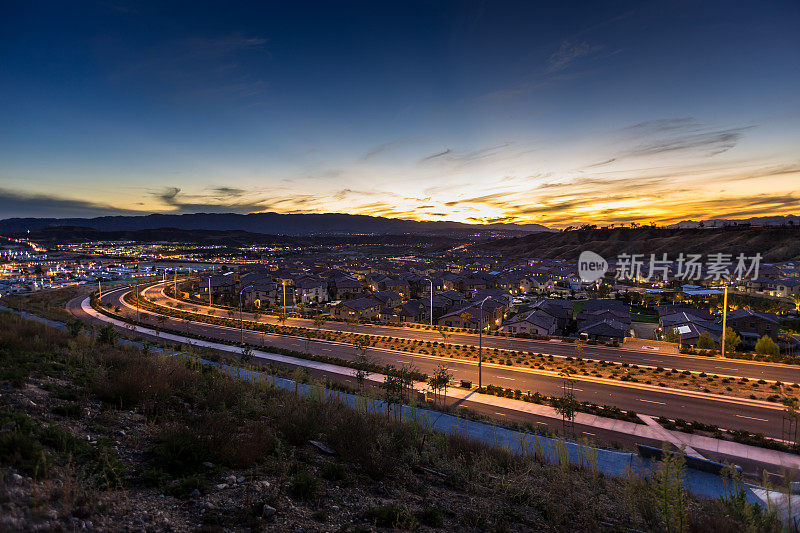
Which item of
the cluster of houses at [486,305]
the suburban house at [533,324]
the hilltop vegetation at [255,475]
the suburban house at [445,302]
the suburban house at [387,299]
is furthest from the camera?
the suburban house at [387,299]

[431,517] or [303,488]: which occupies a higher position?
[303,488]

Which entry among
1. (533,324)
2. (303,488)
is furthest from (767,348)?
(303,488)

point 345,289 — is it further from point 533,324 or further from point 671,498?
point 671,498

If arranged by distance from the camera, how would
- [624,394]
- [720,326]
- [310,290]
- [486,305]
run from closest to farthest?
1. [624,394]
2. [720,326]
3. [486,305]
4. [310,290]

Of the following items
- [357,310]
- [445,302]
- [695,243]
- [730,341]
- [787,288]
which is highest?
[695,243]

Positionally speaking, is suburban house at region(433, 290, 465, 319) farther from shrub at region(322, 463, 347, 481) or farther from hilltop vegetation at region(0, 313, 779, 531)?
→ shrub at region(322, 463, 347, 481)

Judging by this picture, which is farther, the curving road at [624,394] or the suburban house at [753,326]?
the suburban house at [753,326]

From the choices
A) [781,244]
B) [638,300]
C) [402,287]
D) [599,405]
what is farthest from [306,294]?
[781,244]

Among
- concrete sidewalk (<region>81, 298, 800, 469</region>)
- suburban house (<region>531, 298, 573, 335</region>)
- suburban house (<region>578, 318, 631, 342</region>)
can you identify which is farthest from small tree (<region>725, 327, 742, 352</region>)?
concrete sidewalk (<region>81, 298, 800, 469</region>)

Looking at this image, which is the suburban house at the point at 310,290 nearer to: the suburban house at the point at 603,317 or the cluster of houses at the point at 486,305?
the cluster of houses at the point at 486,305

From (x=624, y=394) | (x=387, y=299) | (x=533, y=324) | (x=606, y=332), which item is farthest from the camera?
(x=387, y=299)

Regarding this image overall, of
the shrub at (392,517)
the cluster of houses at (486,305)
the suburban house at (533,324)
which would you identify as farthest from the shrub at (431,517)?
the suburban house at (533,324)
